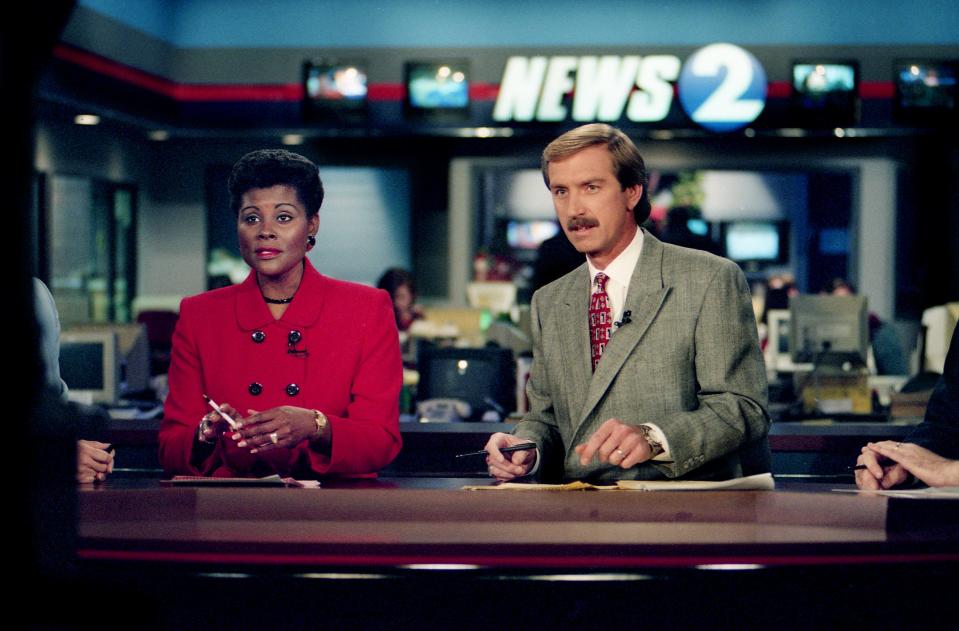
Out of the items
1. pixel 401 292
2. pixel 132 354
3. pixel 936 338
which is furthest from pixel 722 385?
pixel 401 292

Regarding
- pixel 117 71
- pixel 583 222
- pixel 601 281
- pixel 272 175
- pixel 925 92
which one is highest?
pixel 117 71

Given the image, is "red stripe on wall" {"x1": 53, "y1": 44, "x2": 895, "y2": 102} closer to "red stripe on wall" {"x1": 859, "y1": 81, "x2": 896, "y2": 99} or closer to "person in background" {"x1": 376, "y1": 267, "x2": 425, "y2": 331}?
"red stripe on wall" {"x1": 859, "y1": 81, "x2": 896, "y2": 99}

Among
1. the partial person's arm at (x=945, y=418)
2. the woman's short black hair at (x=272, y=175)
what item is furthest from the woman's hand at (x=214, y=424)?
the partial person's arm at (x=945, y=418)

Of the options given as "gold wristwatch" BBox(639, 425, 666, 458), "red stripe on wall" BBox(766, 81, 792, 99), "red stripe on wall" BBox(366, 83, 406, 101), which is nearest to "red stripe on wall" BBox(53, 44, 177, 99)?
"red stripe on wall" BBox(366, 83, 406, 101)

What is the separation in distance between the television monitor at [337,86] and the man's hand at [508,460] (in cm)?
921

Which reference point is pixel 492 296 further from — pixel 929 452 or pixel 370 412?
pixel 929 452

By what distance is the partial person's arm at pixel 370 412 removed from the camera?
7.54 ft

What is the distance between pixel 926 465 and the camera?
2016mm

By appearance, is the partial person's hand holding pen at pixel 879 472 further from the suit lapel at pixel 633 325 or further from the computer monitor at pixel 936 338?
the computer monitor at pixel 936 338

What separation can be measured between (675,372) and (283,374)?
→ 0.80 m

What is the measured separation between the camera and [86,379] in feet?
18.2

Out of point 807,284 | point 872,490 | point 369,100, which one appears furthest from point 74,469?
point 807,284

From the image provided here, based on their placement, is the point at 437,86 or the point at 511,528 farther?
the point at 437,86

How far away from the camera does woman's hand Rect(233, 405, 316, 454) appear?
2.10 metres
